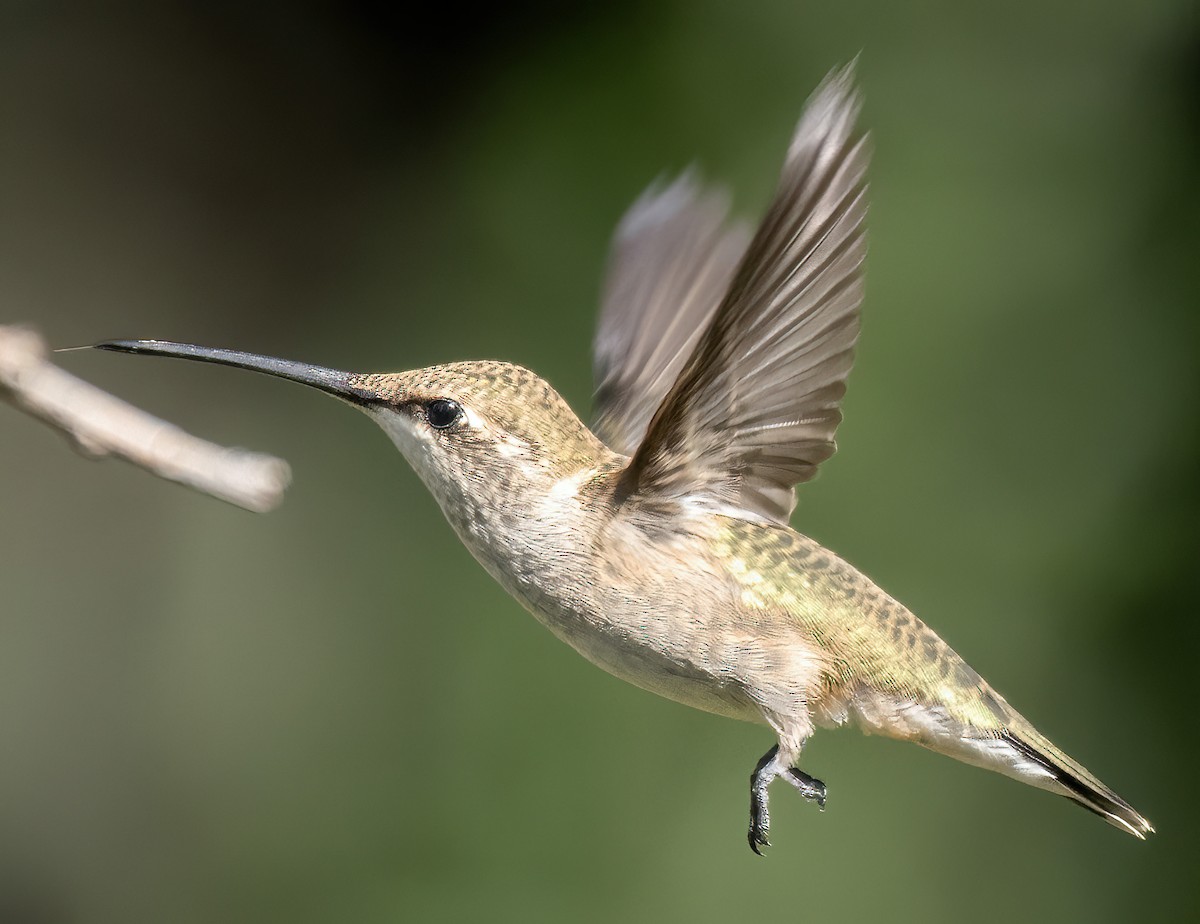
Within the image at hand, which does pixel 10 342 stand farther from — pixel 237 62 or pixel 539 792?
pixel 237 62

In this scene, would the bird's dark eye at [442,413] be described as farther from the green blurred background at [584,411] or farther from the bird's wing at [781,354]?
the green blurred background at [584,411]

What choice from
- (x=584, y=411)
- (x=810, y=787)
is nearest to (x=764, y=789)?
(x=810, y=787)

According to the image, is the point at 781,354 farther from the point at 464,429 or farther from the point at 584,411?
the point at 584,411

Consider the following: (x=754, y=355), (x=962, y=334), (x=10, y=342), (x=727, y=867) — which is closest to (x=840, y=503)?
(x=962, y=334)

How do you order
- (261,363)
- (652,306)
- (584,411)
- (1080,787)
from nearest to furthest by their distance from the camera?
(261,363)
(1080,787)
(652,306)
(584,411)

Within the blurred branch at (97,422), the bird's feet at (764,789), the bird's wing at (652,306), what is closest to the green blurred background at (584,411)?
the bird's wing at (652,306)

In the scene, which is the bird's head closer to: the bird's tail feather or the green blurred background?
the bird's tail feather
